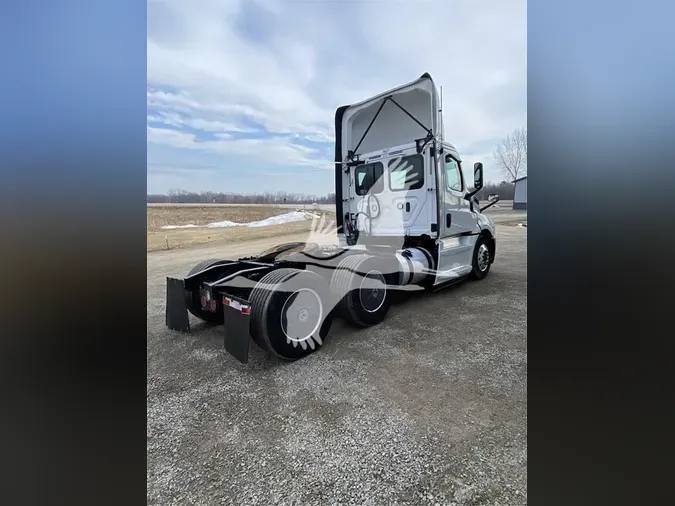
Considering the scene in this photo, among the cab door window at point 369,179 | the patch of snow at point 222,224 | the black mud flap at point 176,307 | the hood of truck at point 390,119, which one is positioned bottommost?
the black mud flap at point 176,307

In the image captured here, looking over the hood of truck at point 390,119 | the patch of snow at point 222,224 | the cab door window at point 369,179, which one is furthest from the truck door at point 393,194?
the patch of snow at point 222,224

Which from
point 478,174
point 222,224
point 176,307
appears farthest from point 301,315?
point 222,224

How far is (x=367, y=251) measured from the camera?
3980 millimetres

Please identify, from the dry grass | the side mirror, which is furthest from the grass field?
the side mirror

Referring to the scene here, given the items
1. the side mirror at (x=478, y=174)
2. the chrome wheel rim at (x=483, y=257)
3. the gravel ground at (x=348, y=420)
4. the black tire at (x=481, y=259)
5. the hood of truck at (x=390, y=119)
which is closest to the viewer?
the gravel ground at (x=348, y=420)

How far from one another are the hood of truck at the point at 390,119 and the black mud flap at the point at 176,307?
321 cm

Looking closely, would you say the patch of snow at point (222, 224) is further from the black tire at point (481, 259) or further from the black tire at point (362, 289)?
the black tire at point (481, 259)

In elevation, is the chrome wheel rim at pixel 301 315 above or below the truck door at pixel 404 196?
below

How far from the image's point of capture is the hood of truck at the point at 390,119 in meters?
3.93

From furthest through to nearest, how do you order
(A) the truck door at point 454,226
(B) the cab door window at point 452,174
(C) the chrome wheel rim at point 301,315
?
(B) the cab door window at point 452,174 < (A) the truck door at point 454,226 < (C) the chrome wheel rim at point 301,315

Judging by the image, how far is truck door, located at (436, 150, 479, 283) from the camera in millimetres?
4366
